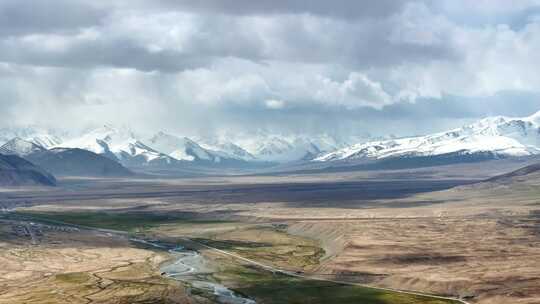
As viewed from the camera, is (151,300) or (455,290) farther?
(455,290)

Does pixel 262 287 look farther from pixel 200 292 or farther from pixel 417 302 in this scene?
pixel 417 302

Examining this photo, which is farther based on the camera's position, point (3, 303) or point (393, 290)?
point (393, 290)

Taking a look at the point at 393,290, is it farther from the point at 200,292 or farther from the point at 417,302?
the point at 200,292

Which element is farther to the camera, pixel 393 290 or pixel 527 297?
pixel 393 290

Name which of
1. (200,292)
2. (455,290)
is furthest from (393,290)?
(200,292)

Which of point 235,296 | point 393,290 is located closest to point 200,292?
point 235,296

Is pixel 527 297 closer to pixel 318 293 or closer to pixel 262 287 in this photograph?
pixel 318 293

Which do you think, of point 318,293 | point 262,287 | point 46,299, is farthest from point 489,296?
point 46,299
